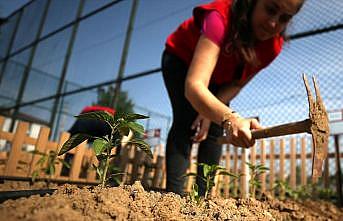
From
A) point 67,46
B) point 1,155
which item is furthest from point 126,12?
point 1,155

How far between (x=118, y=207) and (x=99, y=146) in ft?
0.68

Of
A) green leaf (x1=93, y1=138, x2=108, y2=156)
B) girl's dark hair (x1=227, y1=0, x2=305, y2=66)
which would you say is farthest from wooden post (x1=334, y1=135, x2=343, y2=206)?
green leaf (x1=93, y1=138, x2=108, y2=156)

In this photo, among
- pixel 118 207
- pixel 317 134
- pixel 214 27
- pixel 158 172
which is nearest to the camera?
pixel 118 207

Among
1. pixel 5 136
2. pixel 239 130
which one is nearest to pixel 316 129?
pixel 239 130

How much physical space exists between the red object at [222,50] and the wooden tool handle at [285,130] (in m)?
0.51

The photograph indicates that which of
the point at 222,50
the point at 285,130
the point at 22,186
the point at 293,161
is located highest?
the point at 222,50

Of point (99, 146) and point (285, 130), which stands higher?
point (285, 130)

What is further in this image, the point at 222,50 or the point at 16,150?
the point at 16,150

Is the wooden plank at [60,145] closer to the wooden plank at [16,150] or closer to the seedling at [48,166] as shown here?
the seedling at [48,166]

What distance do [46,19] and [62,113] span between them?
3.46m

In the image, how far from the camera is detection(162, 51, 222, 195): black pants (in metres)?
1.57

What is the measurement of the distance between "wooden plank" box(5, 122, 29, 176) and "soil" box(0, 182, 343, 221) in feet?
6.50

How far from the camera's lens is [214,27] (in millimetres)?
1253

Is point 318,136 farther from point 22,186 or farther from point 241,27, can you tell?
point 22,186
